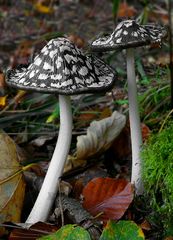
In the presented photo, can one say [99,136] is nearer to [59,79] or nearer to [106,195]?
[106,195]

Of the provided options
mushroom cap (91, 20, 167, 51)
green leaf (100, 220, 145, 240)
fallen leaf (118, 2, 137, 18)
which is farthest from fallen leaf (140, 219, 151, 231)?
fallen leaf (118, 2, 137, 18)

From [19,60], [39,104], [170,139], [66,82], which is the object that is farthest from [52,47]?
[19,60]

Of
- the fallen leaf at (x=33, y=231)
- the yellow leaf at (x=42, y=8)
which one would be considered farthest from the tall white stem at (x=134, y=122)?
the yellow leaf at (x=42, y=8)

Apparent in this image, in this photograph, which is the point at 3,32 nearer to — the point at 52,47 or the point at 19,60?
the point at 19,60

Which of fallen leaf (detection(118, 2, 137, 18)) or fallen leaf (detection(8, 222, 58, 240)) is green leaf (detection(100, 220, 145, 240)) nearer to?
fallen leaf (detection(8, 222, 58, 240))

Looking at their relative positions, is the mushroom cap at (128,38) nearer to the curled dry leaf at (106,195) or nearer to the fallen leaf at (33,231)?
the curled dry leaf at (106,195)

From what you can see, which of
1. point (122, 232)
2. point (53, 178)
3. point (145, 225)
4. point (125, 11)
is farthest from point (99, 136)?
point (125, 11)
